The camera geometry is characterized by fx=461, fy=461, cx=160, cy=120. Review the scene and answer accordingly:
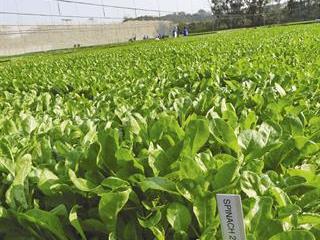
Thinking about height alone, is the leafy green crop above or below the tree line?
above

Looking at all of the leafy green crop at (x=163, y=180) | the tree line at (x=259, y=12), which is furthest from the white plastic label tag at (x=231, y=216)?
the tree line at (x=259, y=12)

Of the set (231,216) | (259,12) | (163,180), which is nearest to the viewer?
(231,216)

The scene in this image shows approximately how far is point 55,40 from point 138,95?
46816mm

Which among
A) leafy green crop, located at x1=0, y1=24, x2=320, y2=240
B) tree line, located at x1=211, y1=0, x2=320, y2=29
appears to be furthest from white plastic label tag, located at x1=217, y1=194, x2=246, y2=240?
tree line, located at x1=211, y1=0, x2=320, y2=29

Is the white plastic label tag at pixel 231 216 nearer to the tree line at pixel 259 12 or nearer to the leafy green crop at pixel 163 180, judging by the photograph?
the leafy green crop at pixel 163 180

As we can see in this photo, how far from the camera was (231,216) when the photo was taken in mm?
1262

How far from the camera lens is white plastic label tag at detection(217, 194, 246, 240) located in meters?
1.24

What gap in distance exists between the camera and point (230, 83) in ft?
13.0

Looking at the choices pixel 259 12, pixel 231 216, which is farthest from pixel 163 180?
pixel 259 12

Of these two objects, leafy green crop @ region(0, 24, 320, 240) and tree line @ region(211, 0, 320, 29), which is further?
tree line @ region(211, 0, 320, 29)

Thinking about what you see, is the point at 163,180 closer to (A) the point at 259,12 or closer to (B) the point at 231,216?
(B) the point at 231,216

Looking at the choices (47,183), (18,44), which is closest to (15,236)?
(47,183)

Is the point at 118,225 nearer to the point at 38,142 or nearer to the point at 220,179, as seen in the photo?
the point at 220,179

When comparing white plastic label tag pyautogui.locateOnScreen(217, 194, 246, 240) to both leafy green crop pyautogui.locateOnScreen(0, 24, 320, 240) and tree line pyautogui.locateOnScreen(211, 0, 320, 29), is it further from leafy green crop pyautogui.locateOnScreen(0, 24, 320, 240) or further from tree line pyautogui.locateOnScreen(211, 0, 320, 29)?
tree line pyautogui.locateOnScreen(211, 0, 320, 29)
